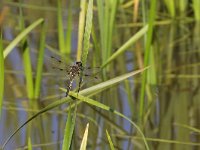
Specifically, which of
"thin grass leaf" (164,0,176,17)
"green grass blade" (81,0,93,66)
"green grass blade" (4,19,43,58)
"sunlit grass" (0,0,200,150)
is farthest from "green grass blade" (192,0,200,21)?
"green grass blade" (81,0,93,66)

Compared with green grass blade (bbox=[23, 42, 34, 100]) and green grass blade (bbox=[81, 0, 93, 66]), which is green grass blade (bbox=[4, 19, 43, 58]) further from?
green grass blade (bbox=[81, 0, 93, 66])

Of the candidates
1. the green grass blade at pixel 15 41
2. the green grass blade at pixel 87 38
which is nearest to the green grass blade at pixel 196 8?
the green grass blade at pixel 15 41

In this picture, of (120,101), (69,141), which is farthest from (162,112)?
(69,141)

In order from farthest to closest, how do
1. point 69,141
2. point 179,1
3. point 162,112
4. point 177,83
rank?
1. point 179,1
2. point 177,83
3. point 162,112
4. point 69,141

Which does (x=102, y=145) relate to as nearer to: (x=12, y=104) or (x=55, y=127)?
(x=55, y=127)

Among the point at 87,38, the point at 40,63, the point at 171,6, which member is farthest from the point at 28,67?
the point at 171,6

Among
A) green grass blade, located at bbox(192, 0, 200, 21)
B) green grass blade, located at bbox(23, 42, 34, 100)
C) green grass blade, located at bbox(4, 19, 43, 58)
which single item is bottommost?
green grass blade, located at bbox(23, 42, 34, 100)

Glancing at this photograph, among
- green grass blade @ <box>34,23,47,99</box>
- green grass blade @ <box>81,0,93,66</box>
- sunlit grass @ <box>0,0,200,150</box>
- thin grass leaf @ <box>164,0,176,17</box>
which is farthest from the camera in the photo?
thin grass leaf @ <box>164,0,176,17</box>

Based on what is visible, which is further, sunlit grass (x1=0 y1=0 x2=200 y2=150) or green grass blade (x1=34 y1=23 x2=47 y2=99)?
green grass blade (x1=34 y1=23 x2=47 y2=99)

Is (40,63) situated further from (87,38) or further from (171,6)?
(171,6)

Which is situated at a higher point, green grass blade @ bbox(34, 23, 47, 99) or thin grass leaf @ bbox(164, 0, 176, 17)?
thin grass leaf @ bbox(164, 0, 176, 17)

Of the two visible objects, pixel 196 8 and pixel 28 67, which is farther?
pixel 196 8
